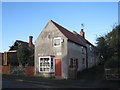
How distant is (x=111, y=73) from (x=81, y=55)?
10.3 meters

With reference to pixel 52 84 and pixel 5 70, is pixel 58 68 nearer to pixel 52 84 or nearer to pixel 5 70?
pixel 52 84

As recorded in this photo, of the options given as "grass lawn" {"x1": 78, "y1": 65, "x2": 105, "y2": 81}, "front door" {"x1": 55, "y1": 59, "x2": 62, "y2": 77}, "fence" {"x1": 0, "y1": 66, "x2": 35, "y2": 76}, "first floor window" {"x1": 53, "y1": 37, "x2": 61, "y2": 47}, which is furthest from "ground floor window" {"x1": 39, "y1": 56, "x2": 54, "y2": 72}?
"grass lawn" {"x1": 78, "y1": 65, "x2": 105, "y2": 81}

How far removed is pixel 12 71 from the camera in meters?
26.3

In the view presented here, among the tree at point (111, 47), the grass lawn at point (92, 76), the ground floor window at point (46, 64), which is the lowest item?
the grass lawn at point (92, 76)

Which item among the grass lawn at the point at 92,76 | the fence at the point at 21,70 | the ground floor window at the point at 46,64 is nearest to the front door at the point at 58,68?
the ground floor window at the point at 46,64

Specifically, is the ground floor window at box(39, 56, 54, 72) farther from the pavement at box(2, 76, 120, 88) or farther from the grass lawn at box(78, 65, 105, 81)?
the pavement at box(2, 76, 120, 88)

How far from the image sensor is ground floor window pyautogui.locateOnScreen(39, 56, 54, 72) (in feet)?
76.6

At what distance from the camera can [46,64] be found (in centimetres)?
2366

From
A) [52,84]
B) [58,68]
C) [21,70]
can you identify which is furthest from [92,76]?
[21,70]

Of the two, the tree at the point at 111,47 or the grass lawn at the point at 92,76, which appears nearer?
the tree at the point at 111,47

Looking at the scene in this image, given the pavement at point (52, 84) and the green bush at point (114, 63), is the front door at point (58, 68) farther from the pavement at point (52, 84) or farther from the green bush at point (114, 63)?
the green bush at point (114, 63)


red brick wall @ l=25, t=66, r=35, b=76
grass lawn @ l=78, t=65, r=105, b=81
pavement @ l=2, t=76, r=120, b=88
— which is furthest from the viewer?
red brick wall @ l=25, t=66, r=35, b=76

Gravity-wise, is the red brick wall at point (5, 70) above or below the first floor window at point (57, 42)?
below

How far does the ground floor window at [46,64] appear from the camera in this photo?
2334 centimetres
